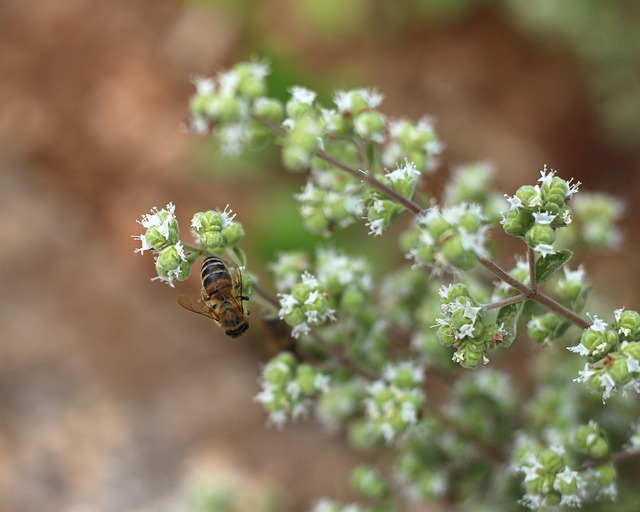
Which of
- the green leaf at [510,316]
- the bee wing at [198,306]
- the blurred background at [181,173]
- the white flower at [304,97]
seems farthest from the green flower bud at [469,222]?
the blurred background at [181,173]

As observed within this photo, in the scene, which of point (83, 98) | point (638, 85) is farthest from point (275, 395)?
point (83, 98)

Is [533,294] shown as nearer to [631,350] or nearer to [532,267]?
[532,267]

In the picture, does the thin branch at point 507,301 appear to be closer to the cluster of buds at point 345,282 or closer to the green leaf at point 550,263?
the green leaf at point 550,263

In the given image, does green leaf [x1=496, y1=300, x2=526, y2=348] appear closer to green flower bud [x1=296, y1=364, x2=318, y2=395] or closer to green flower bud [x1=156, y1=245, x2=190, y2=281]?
green flower bud [x1=296, y1=364, x2=318, y2=395]

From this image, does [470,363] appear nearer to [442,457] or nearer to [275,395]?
[275,395]

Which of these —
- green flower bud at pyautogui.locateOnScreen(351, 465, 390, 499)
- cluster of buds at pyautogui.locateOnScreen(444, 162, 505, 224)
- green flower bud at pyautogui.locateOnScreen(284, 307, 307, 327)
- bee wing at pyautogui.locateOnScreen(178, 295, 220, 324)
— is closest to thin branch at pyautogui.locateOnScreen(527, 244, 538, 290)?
green flower bud at pyautogui.locateOnScreen(284, 307, 307, 327)

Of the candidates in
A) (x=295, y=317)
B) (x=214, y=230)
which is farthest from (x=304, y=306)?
(x=214, y=230)

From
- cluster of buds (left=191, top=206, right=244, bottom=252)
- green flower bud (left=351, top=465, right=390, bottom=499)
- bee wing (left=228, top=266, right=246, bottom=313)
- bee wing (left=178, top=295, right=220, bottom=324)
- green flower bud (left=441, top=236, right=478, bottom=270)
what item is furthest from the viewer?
green flower bud (left=351, top=465, right=390, bottom=499)
